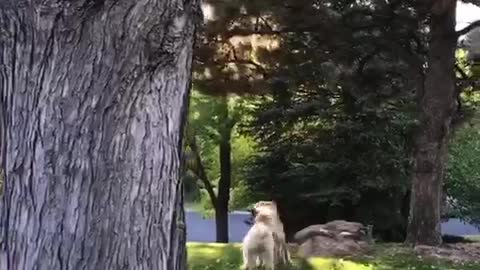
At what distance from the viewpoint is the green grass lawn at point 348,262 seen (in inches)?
326

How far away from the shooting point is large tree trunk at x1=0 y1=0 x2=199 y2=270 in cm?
227

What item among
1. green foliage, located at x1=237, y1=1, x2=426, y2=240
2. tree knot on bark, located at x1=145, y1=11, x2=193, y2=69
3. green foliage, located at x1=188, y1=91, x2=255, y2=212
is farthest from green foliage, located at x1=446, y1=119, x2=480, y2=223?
tree knot on bark, located at x1=145, y1=11, x2=193, y2=69

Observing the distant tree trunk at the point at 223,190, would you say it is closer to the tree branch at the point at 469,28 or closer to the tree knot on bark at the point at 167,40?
the tree branch at the point at 469,28

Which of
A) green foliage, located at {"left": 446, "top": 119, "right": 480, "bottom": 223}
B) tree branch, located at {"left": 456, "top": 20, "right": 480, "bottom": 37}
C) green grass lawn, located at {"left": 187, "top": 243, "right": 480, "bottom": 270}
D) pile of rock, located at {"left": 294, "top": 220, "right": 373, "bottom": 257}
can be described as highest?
tree branch, located at {"left": 456, "top": 20, "right": 480, "bottom": 37}

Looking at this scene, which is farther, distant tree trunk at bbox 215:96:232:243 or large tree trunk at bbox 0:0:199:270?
distant tree trunk at bbox 215:96:232:243

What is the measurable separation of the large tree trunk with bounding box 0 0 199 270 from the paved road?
21944 millimetres

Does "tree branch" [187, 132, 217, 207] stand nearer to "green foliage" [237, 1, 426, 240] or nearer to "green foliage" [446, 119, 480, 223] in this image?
"green foliage" [237, 1, 426, 240]

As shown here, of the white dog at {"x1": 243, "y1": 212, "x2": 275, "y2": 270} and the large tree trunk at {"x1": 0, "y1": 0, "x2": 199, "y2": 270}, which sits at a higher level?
the large tree trunk at {"x1": 0, "y1": 0, "x2": 199, "y2": 270}

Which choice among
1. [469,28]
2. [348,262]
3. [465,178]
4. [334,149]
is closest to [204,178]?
[334,149]

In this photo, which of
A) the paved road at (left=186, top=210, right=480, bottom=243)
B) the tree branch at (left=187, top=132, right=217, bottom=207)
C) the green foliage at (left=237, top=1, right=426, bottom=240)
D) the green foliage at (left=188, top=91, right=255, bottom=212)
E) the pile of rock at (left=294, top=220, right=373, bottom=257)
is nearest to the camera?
the pile of rock at (left=294, top=220, right=373, bottom=257)

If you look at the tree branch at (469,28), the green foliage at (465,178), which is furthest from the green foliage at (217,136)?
the tree branch at (469,28)

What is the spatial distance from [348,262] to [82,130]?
6746mm

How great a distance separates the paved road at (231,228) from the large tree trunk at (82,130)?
21.9 meters

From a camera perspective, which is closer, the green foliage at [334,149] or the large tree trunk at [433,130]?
the large tree trunk at [433,130]
